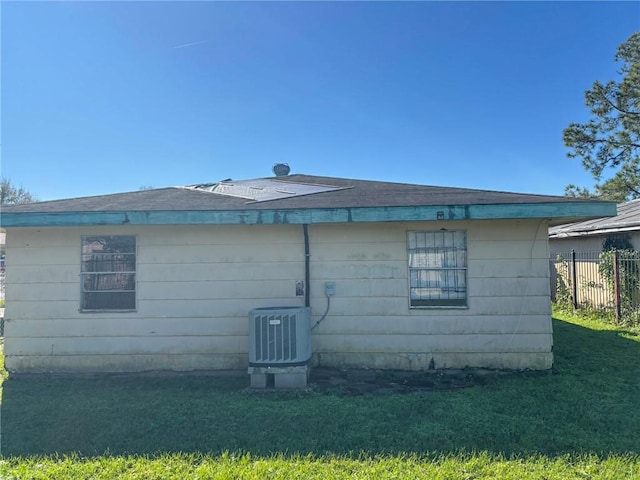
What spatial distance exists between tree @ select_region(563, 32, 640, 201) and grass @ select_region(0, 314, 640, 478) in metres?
19.2

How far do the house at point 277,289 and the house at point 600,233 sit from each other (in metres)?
4.20

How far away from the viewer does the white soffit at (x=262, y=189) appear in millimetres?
6672

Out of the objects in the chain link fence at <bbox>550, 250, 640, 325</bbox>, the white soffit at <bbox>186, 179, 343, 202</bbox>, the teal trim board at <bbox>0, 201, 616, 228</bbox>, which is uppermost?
the white soffit at <bbox>186, 179, 343, 202</bbox>

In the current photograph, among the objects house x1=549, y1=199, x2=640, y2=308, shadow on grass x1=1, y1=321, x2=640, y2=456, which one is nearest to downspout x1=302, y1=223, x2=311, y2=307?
shadow on grass x1=1, y1=321, x2=640, y2=456

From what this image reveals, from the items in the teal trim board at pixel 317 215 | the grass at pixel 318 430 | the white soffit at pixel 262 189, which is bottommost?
the grass at pixel 318 430

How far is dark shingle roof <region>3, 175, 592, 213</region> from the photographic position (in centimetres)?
567

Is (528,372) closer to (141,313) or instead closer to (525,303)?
(525,303)

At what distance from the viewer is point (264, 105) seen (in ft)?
37.4

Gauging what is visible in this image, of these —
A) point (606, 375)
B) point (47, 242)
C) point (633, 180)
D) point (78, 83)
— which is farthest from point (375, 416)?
point (633, 180)

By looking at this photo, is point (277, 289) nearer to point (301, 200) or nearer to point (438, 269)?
point (301, 200)

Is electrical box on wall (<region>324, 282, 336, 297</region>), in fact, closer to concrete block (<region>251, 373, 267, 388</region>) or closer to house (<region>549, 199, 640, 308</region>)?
concrete block (<region>251, 373, 267, 388</region>)

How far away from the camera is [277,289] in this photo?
5996 mm

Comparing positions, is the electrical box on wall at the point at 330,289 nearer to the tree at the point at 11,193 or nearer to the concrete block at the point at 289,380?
the concrete block at the point at 289,380

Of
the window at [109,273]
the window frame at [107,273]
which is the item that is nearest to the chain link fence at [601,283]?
the window frame at [107,273]
